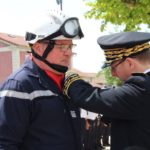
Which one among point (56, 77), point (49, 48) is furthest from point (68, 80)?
point (49, 48)

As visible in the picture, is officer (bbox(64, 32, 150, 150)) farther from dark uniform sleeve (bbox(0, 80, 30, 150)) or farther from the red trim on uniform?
dark uniform sleeve (bbox(0, 80, 30, 150))

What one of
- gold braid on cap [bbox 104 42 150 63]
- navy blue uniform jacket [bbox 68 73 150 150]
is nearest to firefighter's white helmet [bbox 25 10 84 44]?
gold braid on cap [bbox 104 42 150 63]

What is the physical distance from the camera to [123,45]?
3.27 meters

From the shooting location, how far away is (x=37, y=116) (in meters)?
3.32

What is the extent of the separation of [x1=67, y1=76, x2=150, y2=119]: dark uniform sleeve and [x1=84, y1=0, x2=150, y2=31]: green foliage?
311 inches

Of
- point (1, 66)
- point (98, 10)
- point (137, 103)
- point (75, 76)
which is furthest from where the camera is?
point (1, 66)

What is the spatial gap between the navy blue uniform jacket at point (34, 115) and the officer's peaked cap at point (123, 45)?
1.51ft

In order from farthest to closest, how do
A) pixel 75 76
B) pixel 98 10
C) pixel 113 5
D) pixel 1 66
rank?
pixel 1 66 < pixel 98 10 < pixel 113 5 < pixel 75 76

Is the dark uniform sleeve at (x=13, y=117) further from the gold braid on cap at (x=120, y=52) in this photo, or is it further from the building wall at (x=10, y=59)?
the building wall at (x=10, y=59)

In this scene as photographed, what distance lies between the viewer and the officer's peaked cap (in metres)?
3.25

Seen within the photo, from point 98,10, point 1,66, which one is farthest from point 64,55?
point 1,66

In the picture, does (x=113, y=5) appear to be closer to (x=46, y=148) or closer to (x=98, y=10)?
(x=98, y=10)

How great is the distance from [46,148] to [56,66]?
1.96 ft

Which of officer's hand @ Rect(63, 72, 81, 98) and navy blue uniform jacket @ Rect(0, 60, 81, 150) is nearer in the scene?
navy blue uniform jacket @ Rect(0, 60, 81, 150)
